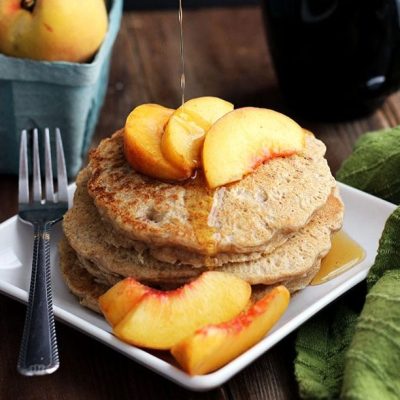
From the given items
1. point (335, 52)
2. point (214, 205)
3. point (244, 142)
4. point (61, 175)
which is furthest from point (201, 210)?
point (335, 52)

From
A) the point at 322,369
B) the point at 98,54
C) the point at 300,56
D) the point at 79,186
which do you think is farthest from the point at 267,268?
the point at 300,56

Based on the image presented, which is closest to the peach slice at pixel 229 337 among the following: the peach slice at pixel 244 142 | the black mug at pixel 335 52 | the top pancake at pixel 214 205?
the top pancake at pixel 214 205

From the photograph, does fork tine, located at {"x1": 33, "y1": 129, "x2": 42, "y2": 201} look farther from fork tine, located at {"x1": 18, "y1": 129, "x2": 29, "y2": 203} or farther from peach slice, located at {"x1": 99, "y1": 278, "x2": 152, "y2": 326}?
peach slice, located at {"x1": 99, "y1": 278, "x2": 152, "y2": 326}

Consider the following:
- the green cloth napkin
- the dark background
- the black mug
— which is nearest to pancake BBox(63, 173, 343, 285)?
the green cloth napkin

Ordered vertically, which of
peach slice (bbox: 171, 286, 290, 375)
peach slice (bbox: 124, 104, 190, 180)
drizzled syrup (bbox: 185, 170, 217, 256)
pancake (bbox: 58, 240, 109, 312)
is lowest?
pancake (bbox: 58, 240, 109, 312)

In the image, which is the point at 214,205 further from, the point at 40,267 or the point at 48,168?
the point at 48,168

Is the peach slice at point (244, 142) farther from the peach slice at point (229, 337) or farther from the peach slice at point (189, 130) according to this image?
the peach slice at point (229, 337)

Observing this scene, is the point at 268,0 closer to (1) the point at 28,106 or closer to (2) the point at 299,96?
(2) the point at 299,96
